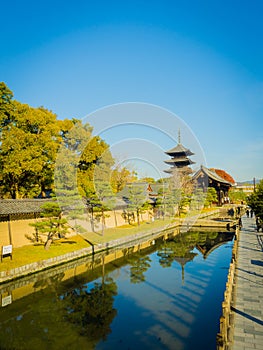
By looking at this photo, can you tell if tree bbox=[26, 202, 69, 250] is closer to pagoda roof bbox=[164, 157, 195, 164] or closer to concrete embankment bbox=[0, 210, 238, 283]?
concrete embankment bbox=[0, 210, 238, 283]

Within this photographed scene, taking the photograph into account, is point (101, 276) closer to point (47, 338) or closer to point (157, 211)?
point (47, 338)

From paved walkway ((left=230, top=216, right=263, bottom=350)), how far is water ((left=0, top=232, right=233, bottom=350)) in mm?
1168

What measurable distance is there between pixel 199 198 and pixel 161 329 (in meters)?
38.2

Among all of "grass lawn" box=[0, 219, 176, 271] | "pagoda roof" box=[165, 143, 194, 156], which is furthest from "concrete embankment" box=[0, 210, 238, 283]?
"pagoda roof" box=[165, 143, 194, 156]

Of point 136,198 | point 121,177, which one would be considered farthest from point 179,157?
point 136,198

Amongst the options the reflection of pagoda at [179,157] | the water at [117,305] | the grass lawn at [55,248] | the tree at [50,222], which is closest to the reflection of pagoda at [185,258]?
the water at [117,305]

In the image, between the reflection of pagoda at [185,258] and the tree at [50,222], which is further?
the reflection of pagoda at [185,258]

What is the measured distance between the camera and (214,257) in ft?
64.6

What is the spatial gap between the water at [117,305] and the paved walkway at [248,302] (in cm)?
117

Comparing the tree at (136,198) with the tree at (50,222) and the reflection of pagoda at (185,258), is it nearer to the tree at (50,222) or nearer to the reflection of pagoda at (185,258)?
the reflection of pagoda at (185,258)

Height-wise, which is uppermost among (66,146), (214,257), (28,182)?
(66,146)

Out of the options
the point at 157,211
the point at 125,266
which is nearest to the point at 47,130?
the point at 125,266

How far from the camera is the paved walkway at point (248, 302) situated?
7.15m

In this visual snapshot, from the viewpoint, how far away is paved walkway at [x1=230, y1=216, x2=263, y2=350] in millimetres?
7148
